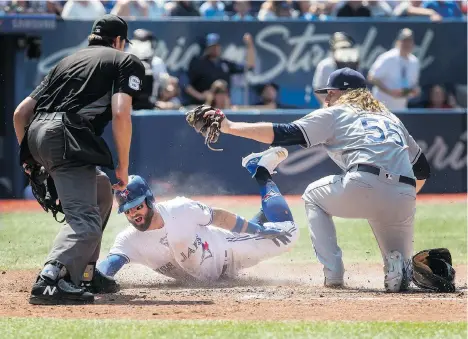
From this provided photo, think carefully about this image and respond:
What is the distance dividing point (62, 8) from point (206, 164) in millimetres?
3623

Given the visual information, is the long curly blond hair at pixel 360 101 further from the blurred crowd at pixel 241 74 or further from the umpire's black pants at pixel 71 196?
the blurred crowd at pixel 241 74

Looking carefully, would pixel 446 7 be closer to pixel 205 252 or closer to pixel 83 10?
pixel 83 10

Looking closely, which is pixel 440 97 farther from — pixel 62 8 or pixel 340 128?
pixel 340 128

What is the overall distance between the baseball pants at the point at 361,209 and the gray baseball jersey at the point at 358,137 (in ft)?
0.41

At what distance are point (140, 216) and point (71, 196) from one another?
3.06 ft

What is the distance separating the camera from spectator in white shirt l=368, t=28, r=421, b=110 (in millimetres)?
15469

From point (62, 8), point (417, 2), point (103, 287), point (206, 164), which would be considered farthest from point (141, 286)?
point (417, 2)

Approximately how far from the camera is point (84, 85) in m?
6.67

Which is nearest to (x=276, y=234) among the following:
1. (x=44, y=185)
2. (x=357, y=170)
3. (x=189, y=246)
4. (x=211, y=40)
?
(x=189, y=246)

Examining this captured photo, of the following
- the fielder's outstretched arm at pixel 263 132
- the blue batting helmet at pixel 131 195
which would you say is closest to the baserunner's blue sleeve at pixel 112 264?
the blue batting helmet at pixel 131 195

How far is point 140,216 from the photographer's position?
7402mm

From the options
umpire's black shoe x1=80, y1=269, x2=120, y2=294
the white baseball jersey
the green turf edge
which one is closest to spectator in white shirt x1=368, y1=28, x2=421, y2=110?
the white baseball jersey

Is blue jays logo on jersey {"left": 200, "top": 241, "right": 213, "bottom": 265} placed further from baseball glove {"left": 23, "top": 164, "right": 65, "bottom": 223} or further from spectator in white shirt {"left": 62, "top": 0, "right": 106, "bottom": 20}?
spectator in white shirt {"left": 62, "top": 0, "right": 106, "bottom": 20}

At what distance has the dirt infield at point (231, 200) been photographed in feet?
43.8
